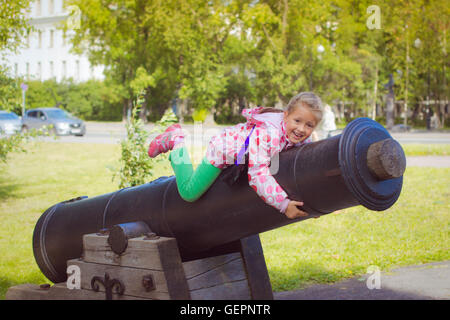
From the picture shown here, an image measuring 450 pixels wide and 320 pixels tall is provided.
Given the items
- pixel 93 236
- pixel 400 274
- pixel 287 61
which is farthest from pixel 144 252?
pixel 287 61

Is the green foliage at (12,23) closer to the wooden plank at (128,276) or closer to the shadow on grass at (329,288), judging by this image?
the shadow on grass at (329,288)

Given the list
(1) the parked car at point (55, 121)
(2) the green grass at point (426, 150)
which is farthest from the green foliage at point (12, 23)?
(1) the parked car at point (55, 121)

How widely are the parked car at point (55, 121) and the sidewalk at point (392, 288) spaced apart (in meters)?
25.1

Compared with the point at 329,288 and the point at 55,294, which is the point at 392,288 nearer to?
the point at 329,288

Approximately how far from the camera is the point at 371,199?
9.03ft

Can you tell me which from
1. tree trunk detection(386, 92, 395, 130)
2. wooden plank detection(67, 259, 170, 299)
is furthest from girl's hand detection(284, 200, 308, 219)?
tree trunk detection(386, 92, 395, 130)

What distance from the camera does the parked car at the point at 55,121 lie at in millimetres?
29047

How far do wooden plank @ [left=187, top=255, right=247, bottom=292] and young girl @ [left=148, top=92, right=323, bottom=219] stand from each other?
48 centimetres

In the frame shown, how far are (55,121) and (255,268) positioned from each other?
26.9m

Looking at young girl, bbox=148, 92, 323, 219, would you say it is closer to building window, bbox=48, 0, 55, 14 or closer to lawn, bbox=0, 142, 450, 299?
lawn, bbox=0, 142, 450, 299

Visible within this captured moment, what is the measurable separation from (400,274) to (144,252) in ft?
10.6

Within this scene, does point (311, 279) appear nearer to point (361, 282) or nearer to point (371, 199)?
point (361, 282)

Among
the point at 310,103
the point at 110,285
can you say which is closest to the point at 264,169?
the point at 310,103

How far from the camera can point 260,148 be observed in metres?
3.04
